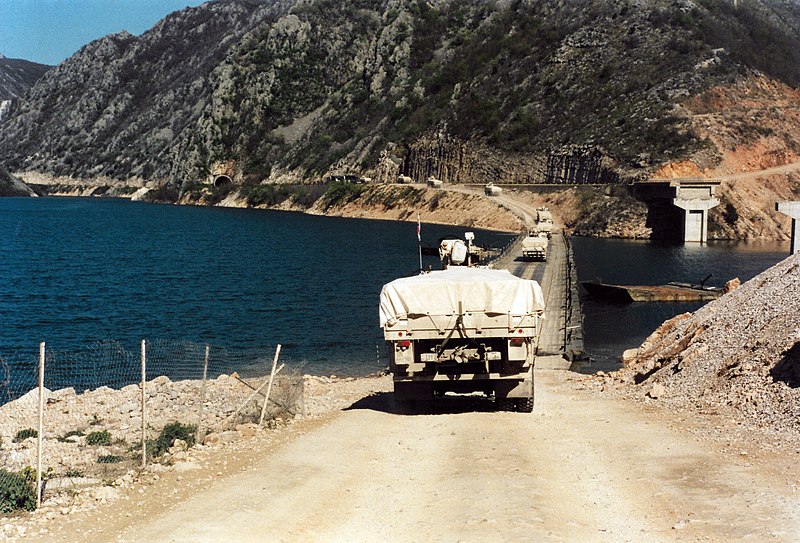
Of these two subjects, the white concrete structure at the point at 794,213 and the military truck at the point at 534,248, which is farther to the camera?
the military truck at the point at 534,248

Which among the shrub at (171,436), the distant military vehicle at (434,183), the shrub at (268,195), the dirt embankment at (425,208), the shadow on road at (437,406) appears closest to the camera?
the shrub at (171,436)

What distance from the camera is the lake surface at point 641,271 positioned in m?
47.4

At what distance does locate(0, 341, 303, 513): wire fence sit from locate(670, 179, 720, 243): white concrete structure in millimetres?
84425

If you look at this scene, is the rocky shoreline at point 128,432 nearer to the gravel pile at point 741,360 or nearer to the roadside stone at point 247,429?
the roadside stone at point 247,429

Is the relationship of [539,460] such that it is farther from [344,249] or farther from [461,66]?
[461,66]

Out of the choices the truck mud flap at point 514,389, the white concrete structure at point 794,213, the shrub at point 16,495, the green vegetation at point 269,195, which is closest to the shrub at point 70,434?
the shrub at point 16,495

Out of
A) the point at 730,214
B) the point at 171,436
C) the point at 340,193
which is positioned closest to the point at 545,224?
the point at 730,214

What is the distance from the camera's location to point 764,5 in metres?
189

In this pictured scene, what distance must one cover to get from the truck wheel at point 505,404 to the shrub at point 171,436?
7.93m

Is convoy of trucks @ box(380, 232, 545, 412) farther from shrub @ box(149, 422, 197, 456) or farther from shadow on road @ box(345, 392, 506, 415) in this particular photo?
shrub @ box(149, 422, 197, 456)

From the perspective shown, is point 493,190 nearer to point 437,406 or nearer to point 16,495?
point 437,406

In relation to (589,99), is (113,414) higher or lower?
lower

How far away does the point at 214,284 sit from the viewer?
237 ft

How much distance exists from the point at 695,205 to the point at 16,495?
104951mm
